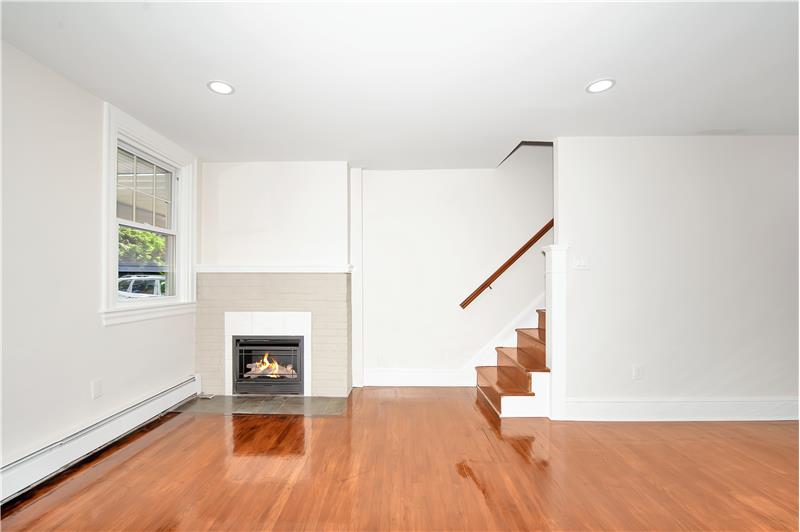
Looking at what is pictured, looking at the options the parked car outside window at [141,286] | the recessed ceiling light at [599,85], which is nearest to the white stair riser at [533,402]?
the recessed ceiling light at [599,85]

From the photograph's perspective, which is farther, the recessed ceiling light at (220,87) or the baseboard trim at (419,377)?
the baseboard trim at (419,377)

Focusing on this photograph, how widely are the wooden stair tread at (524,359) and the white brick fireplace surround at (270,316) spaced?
5.22 ft

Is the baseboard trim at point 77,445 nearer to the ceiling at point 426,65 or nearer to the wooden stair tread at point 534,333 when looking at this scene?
the ceiling at point 426,65

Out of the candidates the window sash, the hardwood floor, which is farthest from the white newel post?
the window sash

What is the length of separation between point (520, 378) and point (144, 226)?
3.40 m

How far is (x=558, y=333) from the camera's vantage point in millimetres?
3236

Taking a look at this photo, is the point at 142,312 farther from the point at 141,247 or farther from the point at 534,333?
the point at 534,333

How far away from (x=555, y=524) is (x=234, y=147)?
3526 millimetres

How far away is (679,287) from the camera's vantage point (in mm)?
3242

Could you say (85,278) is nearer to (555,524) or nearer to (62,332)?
(62,332)

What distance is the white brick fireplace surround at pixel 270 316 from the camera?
152 inches

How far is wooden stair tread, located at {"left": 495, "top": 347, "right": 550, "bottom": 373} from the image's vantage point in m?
3.36

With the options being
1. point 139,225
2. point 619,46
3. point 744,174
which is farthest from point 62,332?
point 744,174

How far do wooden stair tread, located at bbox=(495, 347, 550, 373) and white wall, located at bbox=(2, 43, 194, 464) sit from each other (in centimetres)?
313
